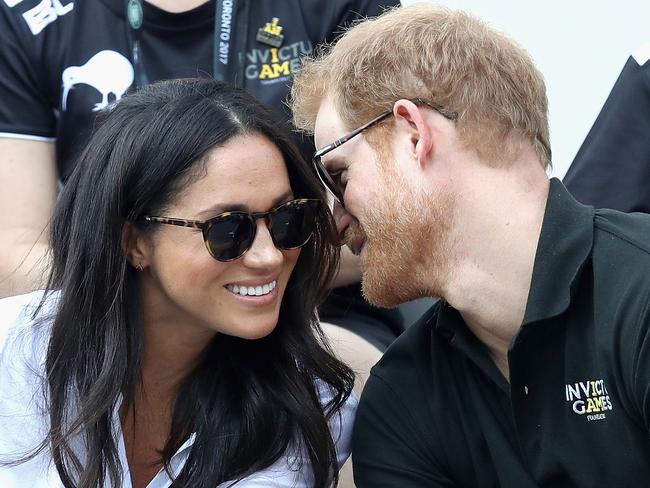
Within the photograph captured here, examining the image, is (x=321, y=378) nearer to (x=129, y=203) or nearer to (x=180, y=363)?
(x=180, y=363)

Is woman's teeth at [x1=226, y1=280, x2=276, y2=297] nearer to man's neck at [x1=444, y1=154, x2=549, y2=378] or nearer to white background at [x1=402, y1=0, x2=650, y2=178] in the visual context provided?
man's neck at [x1=444, y1=154, x2=549, y2=378]

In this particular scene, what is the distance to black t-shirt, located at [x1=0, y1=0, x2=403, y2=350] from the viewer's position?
2.67 m

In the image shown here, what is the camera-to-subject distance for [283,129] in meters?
2.24

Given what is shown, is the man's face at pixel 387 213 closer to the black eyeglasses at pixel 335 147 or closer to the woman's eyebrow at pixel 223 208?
the black eyeglasses at pixel 335 147

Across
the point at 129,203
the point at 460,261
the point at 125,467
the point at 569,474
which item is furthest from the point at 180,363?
the point at 569,474

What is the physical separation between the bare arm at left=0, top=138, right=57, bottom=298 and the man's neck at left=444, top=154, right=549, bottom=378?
3.47ft

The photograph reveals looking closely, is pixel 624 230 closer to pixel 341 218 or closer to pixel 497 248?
pixel 497 248

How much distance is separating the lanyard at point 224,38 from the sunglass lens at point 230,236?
70 centimetres

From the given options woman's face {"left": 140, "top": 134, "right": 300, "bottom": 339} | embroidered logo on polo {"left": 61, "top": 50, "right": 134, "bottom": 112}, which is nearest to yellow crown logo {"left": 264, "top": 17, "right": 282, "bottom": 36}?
embroidered logo on polo {"left": 61, "top": 50, "right": 134, "bottom": 112}

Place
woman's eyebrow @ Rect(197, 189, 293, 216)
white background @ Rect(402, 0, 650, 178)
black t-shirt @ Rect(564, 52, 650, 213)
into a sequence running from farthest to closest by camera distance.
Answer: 1. white background @ Rect(402, 0, 650, 178)
2. black t-shirt @ Rect(564, 52, 650, 213)
3. woman's eyebrow @ Rect(197, 189, 293, 216)

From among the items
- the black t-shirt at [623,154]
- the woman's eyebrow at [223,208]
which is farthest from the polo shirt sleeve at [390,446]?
the black t-shirt at [623,154]

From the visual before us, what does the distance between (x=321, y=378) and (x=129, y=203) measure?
0.58 metres

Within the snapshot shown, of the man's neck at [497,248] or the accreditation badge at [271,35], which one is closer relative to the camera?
the man's neck at [497,248]

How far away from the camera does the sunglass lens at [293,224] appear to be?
213cm
